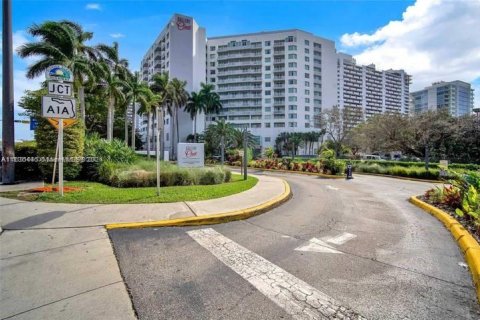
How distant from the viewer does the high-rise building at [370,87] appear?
135000mm

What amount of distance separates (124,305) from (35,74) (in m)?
25.7

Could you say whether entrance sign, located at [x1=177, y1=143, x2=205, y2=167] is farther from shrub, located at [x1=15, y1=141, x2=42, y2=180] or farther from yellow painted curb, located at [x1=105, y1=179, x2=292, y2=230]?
yellow painted curb, located at [x1=105, y1=179, x2=292, y2=230]

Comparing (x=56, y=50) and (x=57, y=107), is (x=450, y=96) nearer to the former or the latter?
(x=56, y=50)

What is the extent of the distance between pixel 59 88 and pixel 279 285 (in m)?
8.63

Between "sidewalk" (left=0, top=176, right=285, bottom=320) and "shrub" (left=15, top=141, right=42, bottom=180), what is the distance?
7.14 metres

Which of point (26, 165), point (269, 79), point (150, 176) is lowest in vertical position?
point (150, 176)

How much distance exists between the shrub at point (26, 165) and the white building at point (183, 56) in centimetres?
6290

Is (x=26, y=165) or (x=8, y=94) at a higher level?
(x=8, y=94)

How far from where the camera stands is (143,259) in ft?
14.0

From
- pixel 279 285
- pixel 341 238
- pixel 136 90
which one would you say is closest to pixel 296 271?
pixel 279 285

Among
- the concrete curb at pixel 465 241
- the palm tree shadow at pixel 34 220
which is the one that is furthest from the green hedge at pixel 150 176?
the concrete curb at pixel 465 241

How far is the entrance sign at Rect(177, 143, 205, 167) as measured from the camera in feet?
58.6

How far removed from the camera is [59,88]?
8.59 m

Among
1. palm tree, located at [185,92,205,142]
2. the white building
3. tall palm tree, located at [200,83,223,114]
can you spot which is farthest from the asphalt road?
the white building
